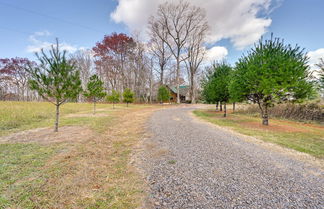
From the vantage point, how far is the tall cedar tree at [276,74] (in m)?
7.32

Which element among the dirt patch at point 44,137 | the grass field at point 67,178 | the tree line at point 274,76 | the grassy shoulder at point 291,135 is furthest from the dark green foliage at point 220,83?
the dirt patch at point 44,137

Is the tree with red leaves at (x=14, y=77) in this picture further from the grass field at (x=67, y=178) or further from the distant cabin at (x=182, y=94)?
the grass field at (x=67, y=178)

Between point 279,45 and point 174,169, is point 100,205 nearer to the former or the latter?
point 174,169

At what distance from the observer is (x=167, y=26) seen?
29391 mm

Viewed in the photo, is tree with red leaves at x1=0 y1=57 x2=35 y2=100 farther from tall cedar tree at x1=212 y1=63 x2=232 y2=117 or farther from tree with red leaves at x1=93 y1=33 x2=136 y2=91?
tall cedar tree at x1=212 y1=63 x2=232 y2=117

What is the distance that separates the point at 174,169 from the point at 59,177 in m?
2.25

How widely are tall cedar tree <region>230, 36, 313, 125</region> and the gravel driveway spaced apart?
5239 mm

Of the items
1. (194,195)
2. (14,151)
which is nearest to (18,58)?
(14,151)

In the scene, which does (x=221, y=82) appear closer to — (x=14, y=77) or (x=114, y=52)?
(x=114, y=52)

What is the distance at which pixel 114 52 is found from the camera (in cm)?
3219

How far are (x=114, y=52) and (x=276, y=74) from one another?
32108 mm

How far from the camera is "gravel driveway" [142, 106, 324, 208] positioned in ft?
6.65

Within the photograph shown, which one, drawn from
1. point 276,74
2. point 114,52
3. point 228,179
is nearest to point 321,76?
point 276,74

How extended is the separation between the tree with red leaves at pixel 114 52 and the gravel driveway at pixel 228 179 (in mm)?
32912
